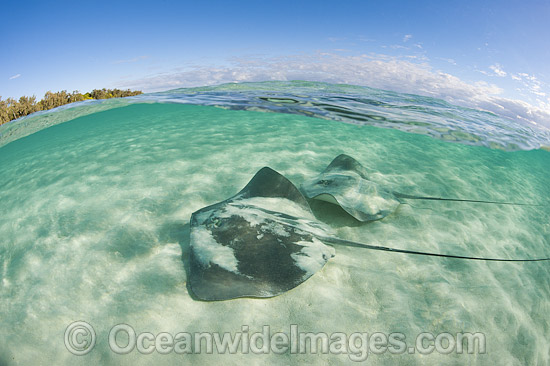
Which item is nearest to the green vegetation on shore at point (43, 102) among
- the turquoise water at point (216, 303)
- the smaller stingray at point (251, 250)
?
the turquoise water at point (216, 303)

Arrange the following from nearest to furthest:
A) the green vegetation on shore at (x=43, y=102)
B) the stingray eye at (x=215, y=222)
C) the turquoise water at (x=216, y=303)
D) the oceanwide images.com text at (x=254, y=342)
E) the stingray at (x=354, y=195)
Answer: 1. the oceanwide images.com text at (x=254, y=342)
2. the turquoise water at (x=216, y=303)
3. the stingray eye at (x=215, y=222)
4. the stingray at (x=354, y=195)
5. the green vegetation on shore at (x=43, y=102)

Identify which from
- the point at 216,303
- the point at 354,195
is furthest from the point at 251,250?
the point at 354,195

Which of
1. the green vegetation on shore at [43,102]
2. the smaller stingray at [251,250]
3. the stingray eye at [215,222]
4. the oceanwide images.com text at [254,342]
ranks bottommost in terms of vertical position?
the oceanwide images.com text at [254,342]

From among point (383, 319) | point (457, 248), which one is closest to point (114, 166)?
point (383, 319)

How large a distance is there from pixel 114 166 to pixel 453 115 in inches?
609

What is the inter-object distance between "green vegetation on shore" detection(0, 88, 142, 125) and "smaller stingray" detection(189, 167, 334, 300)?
17609mm

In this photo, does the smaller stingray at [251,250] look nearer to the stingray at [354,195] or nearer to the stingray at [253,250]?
the stingray at [253,250]

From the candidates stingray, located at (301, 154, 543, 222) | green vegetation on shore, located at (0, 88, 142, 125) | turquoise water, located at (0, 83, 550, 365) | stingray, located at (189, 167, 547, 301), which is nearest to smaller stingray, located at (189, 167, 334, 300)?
stingray, located at (189, 167, 547, 301)

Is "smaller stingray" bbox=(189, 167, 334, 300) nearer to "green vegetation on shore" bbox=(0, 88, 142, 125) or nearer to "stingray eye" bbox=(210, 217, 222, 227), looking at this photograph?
"stingray eye" bbox=(210, 217, 222, 227)

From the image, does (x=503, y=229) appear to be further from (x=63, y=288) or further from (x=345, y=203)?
(x=63, y=288)

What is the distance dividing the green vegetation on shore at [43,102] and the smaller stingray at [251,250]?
57.8 feet

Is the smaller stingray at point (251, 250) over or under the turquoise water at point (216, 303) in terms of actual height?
over

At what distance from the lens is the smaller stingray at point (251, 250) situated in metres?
1.98

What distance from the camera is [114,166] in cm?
581
